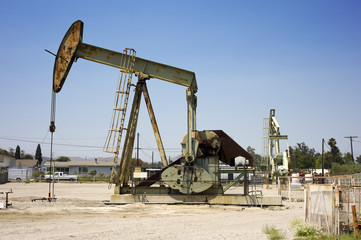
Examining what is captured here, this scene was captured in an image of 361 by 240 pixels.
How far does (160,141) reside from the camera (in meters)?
15.1

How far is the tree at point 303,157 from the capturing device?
267 ft

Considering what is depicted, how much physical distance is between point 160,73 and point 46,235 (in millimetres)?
8162

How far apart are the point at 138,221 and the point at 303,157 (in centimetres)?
7854

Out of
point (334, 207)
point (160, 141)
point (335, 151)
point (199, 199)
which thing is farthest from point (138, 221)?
point (335, 151)

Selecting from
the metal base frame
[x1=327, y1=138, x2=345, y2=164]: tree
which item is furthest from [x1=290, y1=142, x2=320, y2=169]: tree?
the metal base frame

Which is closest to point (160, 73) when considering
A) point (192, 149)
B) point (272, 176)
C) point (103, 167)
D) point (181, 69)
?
point (181, 69)

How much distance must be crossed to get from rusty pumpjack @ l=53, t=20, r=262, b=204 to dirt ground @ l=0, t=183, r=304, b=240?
3.15ft

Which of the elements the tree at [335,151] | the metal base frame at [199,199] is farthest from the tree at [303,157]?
the metal base frame at [199,199]

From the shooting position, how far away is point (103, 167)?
70.3 m

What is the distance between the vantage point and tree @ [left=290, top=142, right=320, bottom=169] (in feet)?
267

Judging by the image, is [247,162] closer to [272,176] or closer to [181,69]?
[181,69]

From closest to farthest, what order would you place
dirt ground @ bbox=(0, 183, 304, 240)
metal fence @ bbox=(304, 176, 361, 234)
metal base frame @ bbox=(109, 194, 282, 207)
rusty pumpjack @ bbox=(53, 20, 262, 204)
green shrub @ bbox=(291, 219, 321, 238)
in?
metal fence @ bbox=(304, 176, 361, 234)
green shrub @ bbox=(291, 219, 321, 238)
dirt ground @ bbox=(0, 183, 304, 240)
metal base frame @ bbox=(109, 194, 282, 207)
rusty pumpjack @ bbox=(53, 20, 262, 204)

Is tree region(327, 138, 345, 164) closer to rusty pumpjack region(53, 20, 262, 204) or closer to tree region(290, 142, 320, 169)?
tree region(290, 142, 320, 169)

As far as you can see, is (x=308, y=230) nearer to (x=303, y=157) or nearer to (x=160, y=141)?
(x=160, y=141)
